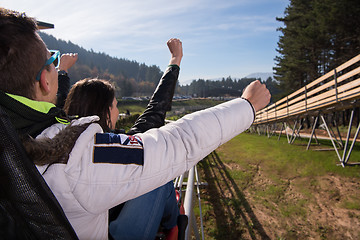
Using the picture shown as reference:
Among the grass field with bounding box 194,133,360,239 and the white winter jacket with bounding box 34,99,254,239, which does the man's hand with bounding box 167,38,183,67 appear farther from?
the grass field with bounding box 194,133,360,239

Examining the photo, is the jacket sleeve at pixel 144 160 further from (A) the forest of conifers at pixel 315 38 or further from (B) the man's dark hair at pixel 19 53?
(A) the forest of conifers at pixel 315 38

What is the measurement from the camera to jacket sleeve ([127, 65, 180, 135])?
171 centimetres

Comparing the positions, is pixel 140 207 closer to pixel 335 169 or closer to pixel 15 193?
pixel 15 193

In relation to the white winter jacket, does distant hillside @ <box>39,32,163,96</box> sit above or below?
above

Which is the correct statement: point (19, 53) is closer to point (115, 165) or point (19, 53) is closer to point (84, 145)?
point (84, 145)

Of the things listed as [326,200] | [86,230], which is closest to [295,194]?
[326,200]

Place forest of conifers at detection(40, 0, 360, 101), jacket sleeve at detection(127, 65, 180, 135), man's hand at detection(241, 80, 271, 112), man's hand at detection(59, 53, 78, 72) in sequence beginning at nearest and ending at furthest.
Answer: man's hand at detection(241, 80, 271, 112)
jacket sleeve at detection(127, 65, 180, 135)
man's hand at detection(59, 53, 78, 72)
forest of conifers at detection(40, 0, 360, 101)

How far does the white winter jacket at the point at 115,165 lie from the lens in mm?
876

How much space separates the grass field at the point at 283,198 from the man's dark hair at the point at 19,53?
462cm

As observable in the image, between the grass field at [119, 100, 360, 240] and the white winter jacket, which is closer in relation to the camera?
the white winter jacket

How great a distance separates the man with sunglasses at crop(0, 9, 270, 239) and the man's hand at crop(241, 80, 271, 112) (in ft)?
1.29

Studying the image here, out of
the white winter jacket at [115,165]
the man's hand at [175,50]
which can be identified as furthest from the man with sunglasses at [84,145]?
the man's hand at [175,50]

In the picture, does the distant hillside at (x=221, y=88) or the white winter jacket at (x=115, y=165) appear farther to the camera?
the distant hillside at (x=221, y=88)

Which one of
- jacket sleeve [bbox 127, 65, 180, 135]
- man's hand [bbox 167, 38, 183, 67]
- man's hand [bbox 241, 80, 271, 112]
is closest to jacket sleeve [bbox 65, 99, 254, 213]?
man's hand [bbox 241, 80, 271, 112]
